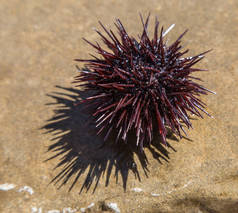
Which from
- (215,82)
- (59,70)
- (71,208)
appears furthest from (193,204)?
(59,70)

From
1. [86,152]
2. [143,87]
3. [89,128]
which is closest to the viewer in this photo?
[143,87]

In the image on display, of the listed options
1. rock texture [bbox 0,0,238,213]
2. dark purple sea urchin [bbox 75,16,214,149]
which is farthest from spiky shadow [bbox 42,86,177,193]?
dark purple sea urchin [bbox 75,16,214,149]

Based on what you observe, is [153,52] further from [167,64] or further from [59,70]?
[59,70]

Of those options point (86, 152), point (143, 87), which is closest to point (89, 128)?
point (86, 152)

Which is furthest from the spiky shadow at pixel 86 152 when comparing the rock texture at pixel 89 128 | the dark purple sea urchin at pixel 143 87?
the dark purple sea urchin at pixel 143 87

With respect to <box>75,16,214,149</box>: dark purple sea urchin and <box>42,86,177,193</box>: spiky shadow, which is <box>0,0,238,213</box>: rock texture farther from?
<box>75,16,214,149</box>: dark purple sea urchin

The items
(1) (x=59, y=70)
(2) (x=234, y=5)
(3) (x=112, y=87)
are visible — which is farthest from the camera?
(2) (x=234, y=5)

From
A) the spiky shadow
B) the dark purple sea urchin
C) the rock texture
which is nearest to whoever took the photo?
the dark purple sea urchin

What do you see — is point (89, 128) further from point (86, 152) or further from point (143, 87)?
point (143, 87)
